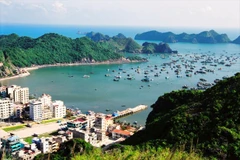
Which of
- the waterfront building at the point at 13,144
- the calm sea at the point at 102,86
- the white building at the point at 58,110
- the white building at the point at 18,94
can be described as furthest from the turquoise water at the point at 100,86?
the waterfront building at the point at 13,144

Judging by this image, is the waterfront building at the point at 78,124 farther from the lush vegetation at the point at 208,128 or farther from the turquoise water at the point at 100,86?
the lush vegetation at the point at 208,128

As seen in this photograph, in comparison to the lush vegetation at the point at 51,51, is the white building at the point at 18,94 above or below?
below

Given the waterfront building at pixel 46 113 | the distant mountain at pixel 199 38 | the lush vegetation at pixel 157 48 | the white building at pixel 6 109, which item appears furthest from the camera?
the distant mountain at pixel 199 38

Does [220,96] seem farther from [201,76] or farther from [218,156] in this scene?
[201,76]

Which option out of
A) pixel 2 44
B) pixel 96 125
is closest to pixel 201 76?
pixel 96 125

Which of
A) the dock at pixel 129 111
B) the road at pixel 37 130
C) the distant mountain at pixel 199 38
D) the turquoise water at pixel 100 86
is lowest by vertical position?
the road at pixel 37 130

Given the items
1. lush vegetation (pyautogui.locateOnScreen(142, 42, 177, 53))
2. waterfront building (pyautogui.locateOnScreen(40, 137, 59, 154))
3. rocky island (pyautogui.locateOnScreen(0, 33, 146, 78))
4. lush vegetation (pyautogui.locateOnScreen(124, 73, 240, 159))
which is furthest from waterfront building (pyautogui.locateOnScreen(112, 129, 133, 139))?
lush vegetation (pyautogui.locateOnScreen(142, 42, 177, 53))

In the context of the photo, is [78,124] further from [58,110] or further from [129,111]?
[129,111]

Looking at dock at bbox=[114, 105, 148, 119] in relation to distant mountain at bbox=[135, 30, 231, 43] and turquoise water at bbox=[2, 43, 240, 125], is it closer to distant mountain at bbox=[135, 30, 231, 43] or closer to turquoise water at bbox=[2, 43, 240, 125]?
turquoise water at bbox=[2, 43, 240, 125]
